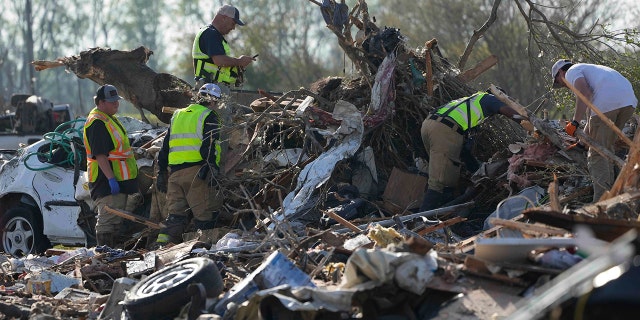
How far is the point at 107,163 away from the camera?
10875 millimetres

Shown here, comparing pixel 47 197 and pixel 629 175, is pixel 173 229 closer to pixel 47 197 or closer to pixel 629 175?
pixel 47 197

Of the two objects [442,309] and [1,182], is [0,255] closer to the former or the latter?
[1,182]

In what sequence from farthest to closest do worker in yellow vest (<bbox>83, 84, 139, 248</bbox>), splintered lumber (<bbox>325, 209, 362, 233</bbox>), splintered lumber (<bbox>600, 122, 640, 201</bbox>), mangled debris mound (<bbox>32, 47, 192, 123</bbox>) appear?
mangled debris mound (<bbox>32, 47, 192, 123</bbox>) < worker in yellow vest (<bbox>83, 84, 139, 248</bbox>) < splintered lumber (<bbox>325, 209, 362, 233</bbox>) < splintered lumber (<bbox>600, 122, 640, 201</bbox>)

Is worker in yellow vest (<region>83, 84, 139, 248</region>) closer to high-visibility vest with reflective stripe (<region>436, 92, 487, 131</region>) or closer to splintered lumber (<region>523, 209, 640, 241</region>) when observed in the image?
high-visibility vest with reflective stripe (<region>436, 92, 487, 131</region>)

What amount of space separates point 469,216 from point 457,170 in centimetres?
54

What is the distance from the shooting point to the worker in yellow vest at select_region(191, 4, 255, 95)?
11.7m

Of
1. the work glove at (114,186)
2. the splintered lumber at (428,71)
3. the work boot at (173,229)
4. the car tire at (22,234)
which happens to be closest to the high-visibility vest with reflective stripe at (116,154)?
the work glove at (114,186)

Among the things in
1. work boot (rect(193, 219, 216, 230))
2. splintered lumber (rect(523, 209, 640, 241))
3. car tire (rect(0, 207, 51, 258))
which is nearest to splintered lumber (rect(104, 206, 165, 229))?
work boot (rect(193, 219, 216, 230))

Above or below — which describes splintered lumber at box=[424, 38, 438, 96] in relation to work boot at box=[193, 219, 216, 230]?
above

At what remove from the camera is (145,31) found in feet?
265

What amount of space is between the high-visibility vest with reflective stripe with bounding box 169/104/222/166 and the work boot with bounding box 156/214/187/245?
590 mm

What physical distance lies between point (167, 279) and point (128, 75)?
6669 millimetres

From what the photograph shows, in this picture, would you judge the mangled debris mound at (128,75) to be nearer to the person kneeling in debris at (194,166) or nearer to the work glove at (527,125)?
the person kneeling in debris at (194,166)

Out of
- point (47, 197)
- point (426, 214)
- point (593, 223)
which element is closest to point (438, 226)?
point (426, 214)
